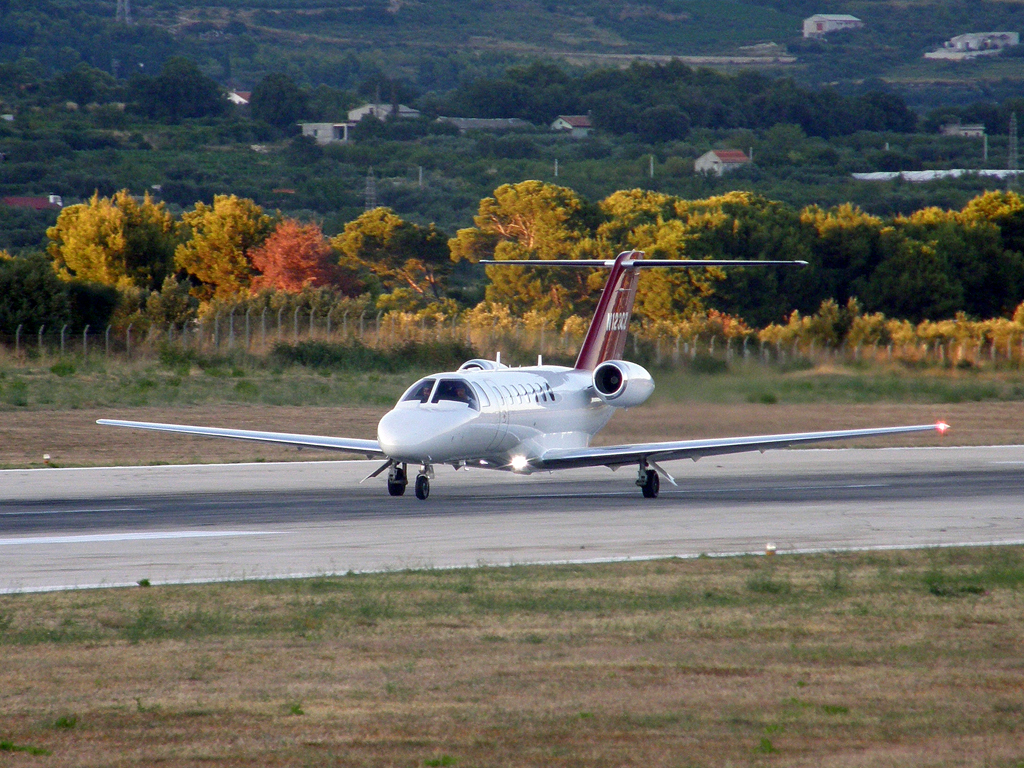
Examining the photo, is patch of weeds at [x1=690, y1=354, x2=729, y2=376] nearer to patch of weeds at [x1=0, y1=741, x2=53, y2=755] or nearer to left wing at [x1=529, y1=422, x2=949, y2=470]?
left wing at [x1=529, y1=422, x2=949, y2=470]

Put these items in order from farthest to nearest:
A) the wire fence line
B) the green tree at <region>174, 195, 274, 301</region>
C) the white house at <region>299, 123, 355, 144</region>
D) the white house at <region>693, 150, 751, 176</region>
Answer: the white house at <region>299, 123, 355, 144</region>
the white house at <region>693, 150, 751, 176</region>
the green tree at <region>174, 195, 274, 301</region>
the wire fence line

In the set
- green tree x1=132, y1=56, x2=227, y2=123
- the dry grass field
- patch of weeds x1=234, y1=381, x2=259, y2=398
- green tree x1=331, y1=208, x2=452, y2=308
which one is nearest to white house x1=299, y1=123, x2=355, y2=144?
green tree x1=132, y1=56, x2=227, y2=123

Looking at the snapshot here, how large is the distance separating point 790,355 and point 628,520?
21756 millimetres

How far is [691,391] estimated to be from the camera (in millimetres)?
31703

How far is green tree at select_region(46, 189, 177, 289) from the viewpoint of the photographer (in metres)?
73.5

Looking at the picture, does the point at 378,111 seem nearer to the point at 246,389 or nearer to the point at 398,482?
the point at 246,389

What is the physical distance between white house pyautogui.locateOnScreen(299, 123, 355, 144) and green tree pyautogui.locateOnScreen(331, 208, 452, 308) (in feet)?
252

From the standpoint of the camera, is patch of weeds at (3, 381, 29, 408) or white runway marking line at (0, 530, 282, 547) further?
patch of weeds at (3, 381, 29, 408)

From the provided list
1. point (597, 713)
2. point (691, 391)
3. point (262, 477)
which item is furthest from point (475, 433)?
point (597, 713)

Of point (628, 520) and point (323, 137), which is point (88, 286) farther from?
point (323, 137)

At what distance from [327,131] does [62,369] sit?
12810cm

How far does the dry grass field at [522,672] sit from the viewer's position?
8.49 metres

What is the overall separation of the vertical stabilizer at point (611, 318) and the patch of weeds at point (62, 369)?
21.2 m

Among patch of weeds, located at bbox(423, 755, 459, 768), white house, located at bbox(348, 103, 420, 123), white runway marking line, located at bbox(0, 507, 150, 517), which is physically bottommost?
white runway marking line, located at bbox(0, 507, 150, 517)
